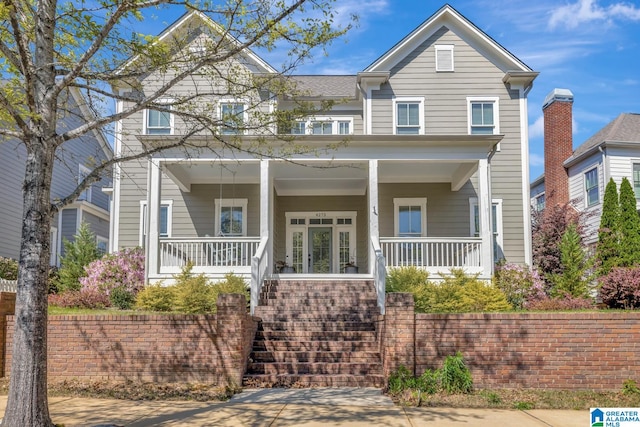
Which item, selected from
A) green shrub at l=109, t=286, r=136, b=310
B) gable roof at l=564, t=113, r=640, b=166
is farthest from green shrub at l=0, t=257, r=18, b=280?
gable roof at l=564, t=113, r=640, b=166

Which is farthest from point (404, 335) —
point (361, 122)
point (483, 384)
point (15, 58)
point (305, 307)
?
point (361, 122)

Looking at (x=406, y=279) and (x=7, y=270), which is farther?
(x=7, y=270)

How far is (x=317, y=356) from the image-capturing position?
1011 centimetres

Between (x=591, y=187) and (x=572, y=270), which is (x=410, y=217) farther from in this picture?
(x=591, y=187)

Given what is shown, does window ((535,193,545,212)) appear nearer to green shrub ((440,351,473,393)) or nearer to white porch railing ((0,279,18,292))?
green shrub ((440,351,473,393))

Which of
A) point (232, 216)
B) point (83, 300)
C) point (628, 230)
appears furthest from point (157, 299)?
point (628, 230)

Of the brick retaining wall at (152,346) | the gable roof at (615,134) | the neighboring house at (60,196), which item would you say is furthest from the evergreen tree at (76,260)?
the gable roof at (615,134)

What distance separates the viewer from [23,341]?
6.24 m

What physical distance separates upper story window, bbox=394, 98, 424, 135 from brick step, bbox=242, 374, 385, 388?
1036 centimetres

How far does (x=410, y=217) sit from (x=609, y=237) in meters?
5.81

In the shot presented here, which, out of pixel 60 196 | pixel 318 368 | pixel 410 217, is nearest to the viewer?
pixel 318 368

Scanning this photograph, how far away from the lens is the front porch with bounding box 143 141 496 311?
15.5 meters

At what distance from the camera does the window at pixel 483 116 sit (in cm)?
1794

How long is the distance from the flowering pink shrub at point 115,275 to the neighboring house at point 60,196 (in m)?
2.53
